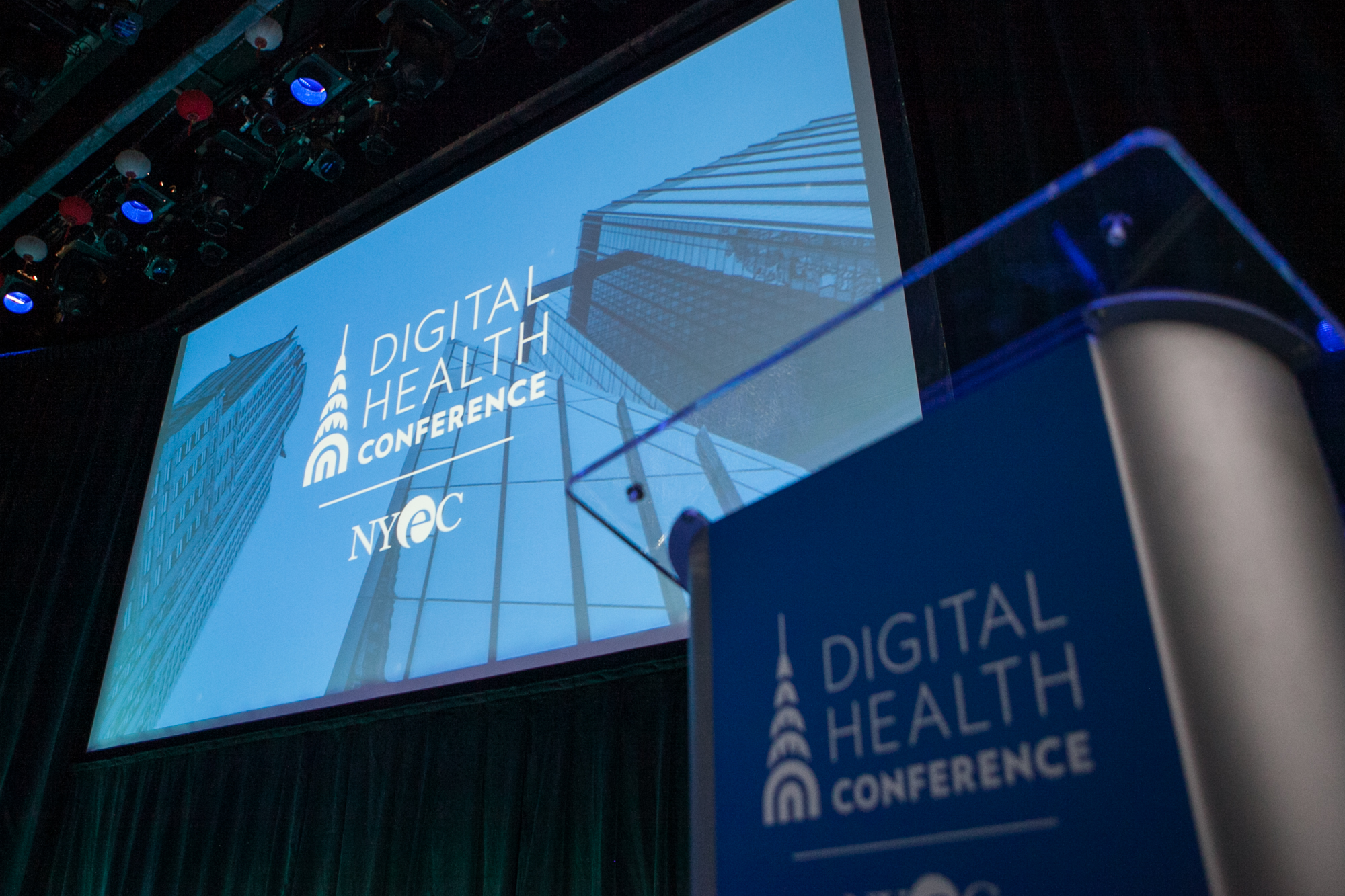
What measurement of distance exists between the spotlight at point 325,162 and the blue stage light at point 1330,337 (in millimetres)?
3878

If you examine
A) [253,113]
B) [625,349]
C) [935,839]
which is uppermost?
[253,113]

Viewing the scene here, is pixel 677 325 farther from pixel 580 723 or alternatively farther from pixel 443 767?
pixel 443 767

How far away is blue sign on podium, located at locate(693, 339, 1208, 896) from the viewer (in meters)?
0.48

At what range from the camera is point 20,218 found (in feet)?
15.4

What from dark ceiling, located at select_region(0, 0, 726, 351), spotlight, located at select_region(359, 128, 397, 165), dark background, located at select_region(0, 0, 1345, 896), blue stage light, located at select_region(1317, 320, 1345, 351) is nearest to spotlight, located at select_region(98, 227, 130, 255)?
dark ceiling, located at select_region(0, 0, 726, 351)

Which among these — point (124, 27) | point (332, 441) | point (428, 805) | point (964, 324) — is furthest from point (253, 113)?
point (964, 324)

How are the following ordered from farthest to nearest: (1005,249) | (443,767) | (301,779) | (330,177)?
(330,177), (301,779), (443,767), (1005,249)

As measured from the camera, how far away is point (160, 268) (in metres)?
4.55

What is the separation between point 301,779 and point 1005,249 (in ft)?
10.5

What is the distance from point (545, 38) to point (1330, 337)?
328 cm

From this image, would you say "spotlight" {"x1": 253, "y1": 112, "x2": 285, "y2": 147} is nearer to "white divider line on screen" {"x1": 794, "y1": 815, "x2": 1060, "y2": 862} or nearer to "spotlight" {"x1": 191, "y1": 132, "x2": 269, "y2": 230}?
"spotlight" {"x1": 191, "y1": 132, "x2": 269, "y2": 230}

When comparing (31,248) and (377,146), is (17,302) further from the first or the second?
(377,146)

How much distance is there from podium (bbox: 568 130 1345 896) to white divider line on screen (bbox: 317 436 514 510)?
2.33 m

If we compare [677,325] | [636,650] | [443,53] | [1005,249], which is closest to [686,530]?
[1005,249]
